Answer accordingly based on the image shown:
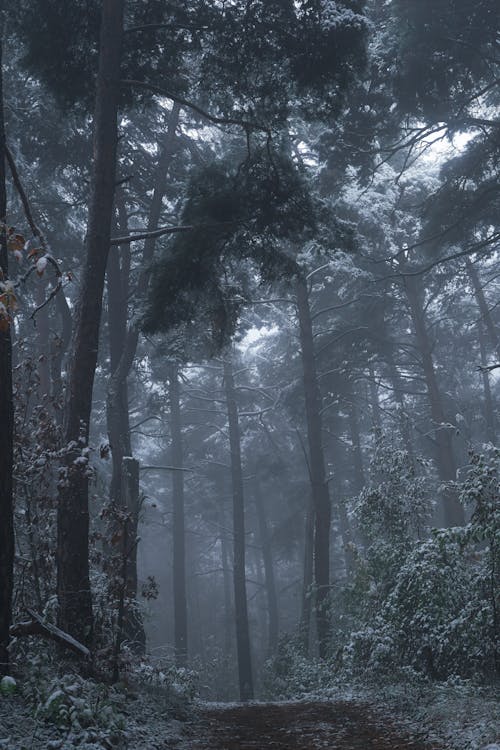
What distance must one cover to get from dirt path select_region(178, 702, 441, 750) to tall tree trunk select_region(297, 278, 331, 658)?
6.45m

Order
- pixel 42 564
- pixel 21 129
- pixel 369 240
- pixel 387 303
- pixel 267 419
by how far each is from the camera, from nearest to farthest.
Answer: pixel 42 564 → pixel 21 129 → pixel 369 240 → pixel 387 303 → pixel 267 419

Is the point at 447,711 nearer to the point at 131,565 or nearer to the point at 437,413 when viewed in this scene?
the point at 131,565

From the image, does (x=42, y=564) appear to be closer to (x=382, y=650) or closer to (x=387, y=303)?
(x=382, y=650)

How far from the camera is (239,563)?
23281mm

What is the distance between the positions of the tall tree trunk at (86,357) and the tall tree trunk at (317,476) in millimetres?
7289

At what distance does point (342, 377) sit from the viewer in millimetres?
21578

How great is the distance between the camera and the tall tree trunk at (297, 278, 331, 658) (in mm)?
15859

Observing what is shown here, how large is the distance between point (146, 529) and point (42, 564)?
38556 mm

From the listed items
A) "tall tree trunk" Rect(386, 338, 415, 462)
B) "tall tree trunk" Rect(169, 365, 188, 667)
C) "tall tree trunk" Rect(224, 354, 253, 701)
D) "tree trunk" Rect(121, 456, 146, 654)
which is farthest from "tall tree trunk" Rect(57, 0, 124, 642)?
"tall tree trunk" Rect(169, 365, 188, 667)

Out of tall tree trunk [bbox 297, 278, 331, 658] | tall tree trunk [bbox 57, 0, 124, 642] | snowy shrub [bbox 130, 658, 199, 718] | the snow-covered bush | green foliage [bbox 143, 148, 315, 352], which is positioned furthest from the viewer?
tall tree trunk [bbox 297, 278, 331, 658]

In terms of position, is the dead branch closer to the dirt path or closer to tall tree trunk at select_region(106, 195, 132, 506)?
the dirt path

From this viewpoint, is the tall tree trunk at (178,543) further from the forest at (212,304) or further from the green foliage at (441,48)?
the green foliage at (441,48)

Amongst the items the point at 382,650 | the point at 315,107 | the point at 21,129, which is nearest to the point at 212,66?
the point at 315,107

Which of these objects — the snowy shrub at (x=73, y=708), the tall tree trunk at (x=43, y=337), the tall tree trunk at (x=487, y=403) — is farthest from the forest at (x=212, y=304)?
the tall tree trunk at (x=487, y=403)
